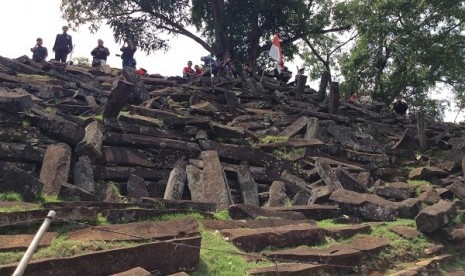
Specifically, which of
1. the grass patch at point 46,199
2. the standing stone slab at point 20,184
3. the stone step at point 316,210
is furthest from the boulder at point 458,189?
the standing stone slab at point 20,184

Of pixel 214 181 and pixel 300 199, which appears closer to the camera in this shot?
pixel 214 181

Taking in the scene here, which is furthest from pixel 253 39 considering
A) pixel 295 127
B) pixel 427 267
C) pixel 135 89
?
pixel 427 267

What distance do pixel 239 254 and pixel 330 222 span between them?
2.71 metres

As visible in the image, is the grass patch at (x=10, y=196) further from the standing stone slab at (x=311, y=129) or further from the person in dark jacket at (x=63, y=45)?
the person in dark jacket at (x=63, y=45)

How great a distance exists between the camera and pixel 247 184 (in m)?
8.66

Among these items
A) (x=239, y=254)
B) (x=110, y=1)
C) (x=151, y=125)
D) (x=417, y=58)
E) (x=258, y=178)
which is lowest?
(x=239, y=254)

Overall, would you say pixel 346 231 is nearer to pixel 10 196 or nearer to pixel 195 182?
pixel 195 182

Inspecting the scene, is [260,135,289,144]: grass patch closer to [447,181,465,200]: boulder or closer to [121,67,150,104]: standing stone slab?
[121,67,150,104]: standing stone slab

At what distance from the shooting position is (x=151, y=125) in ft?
32.2

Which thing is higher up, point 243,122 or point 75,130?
point 243,122

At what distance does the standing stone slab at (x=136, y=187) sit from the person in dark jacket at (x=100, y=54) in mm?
11682

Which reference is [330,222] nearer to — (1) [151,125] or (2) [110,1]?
(1) [151,125]

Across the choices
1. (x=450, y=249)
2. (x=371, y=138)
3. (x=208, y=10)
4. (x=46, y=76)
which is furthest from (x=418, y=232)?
(x=208, y=10)

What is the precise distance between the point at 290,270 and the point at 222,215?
6.59ft
